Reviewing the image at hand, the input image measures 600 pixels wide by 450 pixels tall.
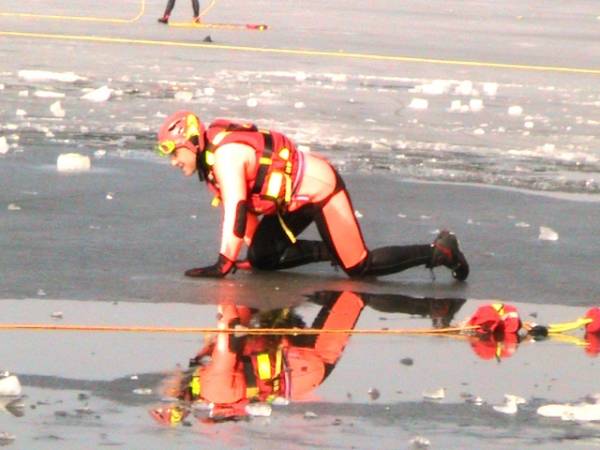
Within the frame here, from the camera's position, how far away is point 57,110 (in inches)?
672

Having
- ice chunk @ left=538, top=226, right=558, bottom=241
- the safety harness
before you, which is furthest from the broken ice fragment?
ice chunk @ left=538, top=226, right=558, bottom=241

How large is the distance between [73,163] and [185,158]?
445 centimetres

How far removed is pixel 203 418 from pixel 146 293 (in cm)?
251

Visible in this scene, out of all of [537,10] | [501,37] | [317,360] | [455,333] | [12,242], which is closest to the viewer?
[317,360]

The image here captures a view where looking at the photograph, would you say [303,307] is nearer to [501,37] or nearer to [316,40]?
[316,40]

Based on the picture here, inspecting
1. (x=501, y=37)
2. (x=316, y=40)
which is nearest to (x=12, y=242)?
(x=316, y=40)

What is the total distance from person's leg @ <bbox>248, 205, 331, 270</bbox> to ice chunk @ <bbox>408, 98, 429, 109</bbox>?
919cm

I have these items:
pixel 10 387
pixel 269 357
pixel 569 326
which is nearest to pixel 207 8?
pixel 569 326

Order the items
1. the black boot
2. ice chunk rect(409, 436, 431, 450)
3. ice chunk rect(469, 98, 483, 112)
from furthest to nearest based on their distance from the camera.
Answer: ice chunk rect(469, 98, 483, 112) → the black boot → ice chunk rect(409, 436, 431, 450)

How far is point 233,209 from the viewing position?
895 centimetres

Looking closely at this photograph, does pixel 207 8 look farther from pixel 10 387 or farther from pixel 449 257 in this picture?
pixel 10 387

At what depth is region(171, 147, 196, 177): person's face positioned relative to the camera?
900 cm

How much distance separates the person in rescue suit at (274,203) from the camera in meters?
8.99

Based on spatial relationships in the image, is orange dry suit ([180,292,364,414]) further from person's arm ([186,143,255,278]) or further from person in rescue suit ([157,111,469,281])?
person in rescue suit ([157,111,469,281])
